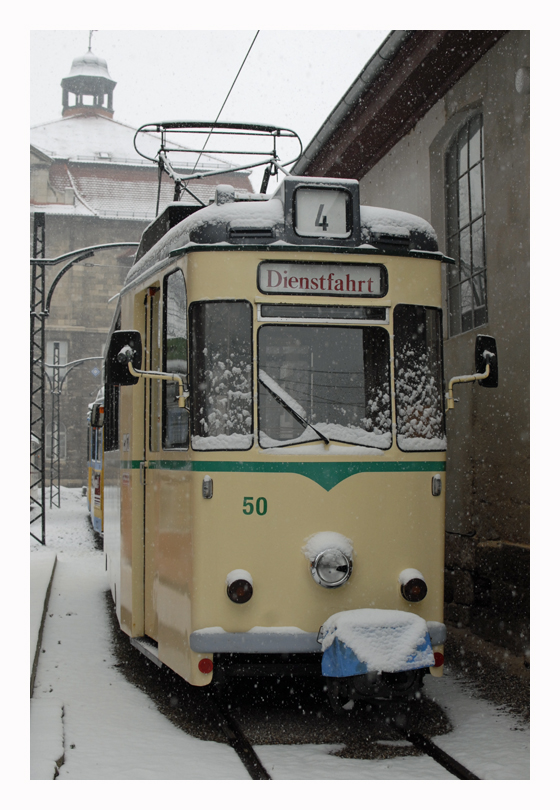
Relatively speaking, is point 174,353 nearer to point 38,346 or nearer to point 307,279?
point 307,279

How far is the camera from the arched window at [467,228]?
9.34m

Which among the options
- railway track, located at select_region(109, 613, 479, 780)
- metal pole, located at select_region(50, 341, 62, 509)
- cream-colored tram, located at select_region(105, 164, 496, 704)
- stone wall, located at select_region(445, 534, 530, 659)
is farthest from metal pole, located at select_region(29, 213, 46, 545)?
stone wall, located at select_region(445, 534, 530, 659)

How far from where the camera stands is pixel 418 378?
5848 millimetres

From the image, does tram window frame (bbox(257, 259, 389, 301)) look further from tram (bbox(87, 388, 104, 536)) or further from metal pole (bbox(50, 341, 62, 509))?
metal pole (bbox(50, 341, 62, 509))

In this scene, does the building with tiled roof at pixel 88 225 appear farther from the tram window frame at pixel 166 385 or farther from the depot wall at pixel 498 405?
the tram window frame at pixel 166 385

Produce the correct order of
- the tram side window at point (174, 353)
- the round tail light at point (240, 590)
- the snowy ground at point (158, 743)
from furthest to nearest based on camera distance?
the tram side window at point (174, 353) < the round tail light at point (240, 590) < the snowy ground at point (158, 743)

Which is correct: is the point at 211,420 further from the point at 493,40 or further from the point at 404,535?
the point at 493,40

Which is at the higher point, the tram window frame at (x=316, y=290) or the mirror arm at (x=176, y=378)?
the tram window frame at (x=316, y=290)

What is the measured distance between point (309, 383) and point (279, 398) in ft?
0.62

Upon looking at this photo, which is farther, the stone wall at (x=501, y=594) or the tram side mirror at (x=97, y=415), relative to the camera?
the tram side mirror at (x=97, y=415)

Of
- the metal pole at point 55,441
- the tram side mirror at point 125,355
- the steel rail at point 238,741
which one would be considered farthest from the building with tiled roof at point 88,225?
the tram side mirror at point 125,355

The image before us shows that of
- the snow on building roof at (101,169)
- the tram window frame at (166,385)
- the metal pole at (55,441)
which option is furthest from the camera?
the snow on building roof at (101,169)

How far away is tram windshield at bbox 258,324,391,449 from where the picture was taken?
561 centimetres

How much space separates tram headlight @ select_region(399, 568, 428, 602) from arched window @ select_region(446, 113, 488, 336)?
4.16 metres
